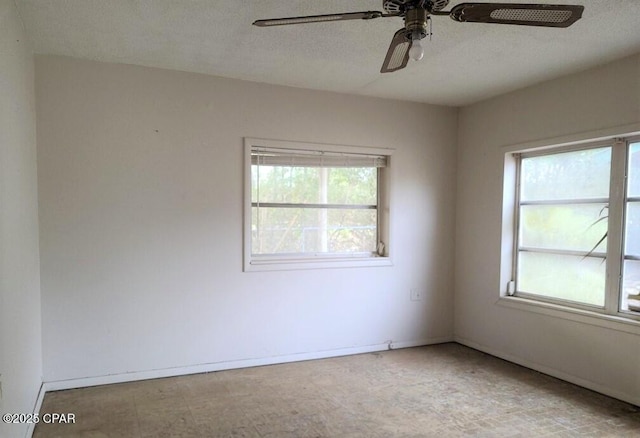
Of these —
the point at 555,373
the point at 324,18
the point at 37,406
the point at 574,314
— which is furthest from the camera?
the point at 555,373

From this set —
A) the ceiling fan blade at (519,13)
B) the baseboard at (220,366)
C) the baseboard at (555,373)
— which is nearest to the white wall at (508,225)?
the baseboard at (555,373)

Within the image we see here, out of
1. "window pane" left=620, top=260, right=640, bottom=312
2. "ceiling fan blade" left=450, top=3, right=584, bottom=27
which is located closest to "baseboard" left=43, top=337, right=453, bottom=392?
"window pane" left=620, top=260, right=640, bottom=312

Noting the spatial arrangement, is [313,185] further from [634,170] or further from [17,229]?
[634,170]

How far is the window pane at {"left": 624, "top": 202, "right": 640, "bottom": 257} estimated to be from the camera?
314 centimetres

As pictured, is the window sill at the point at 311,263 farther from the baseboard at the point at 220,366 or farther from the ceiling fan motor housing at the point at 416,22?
the ceiling fan motor housing at the point at 416,22

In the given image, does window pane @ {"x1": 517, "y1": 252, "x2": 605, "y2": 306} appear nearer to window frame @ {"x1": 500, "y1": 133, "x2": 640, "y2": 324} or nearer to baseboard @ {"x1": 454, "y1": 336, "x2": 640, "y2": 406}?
window frame @ {"x1": 500, "y1": 133, "x2": 640, "y2": 324}

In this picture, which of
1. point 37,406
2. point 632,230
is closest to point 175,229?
point 37,406

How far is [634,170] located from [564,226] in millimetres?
721

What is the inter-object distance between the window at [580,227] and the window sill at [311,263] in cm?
140

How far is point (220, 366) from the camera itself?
3678 mm

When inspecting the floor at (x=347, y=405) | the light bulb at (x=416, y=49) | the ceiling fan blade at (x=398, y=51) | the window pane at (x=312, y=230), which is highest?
the ceiling fan blade at (x=398, y=51)

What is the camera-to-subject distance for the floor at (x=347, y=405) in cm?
268

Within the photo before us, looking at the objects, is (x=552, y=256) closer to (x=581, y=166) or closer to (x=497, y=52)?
(x=581, y=166)

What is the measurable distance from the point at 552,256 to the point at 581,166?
0.84 metres
